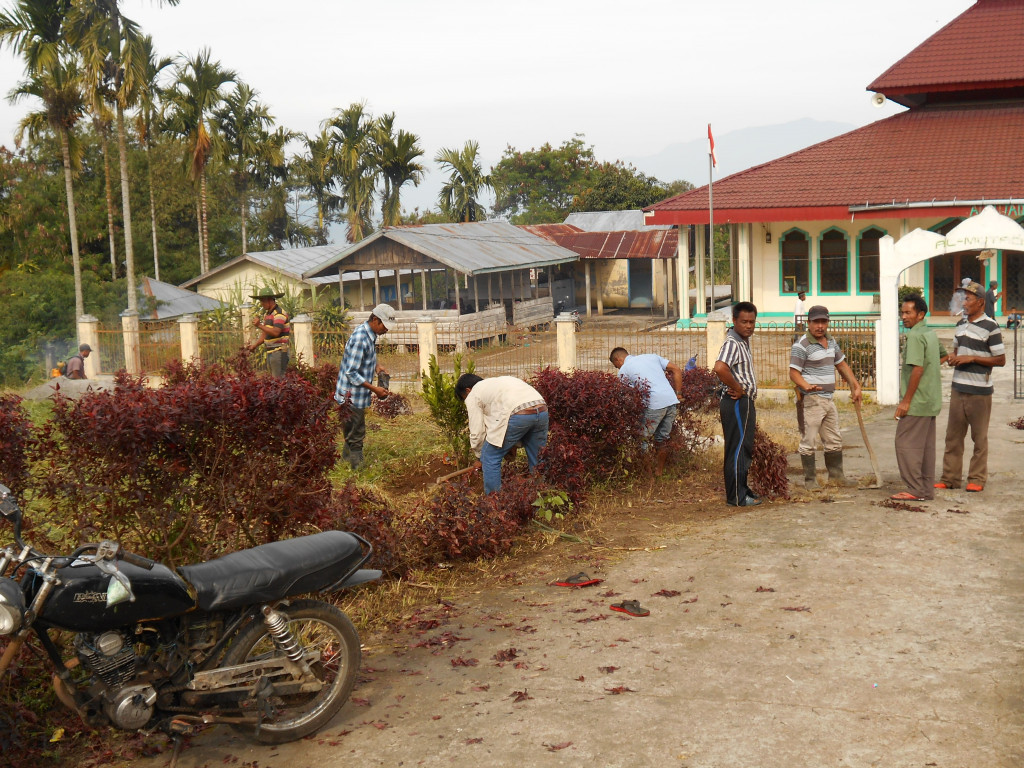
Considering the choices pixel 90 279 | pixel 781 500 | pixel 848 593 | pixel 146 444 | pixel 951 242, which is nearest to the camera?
pixel 146 444

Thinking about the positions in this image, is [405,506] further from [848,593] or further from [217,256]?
[217,256]

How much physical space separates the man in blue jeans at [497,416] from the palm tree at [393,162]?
39.1m

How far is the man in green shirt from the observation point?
8.08m

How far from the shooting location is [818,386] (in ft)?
28.2

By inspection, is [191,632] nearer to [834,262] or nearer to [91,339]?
[91,339]

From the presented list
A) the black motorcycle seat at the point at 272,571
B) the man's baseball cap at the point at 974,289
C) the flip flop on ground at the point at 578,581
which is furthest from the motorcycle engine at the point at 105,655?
the man's baseball cap at the point at 974,289

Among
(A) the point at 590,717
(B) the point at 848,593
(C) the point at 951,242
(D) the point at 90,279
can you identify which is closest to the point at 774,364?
(C) the point at 951,242

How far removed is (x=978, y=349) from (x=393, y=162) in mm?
39664

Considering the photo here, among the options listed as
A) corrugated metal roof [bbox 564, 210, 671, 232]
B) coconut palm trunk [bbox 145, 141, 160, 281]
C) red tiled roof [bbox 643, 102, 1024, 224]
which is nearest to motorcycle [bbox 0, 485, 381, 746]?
red tiled roof [bbox 643, 102, 1024, 224]

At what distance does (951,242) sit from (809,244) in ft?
41.8

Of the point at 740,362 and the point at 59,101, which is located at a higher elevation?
the point at 59,101

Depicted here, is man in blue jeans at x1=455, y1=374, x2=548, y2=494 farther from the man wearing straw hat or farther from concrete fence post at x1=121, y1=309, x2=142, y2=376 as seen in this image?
concrete fence post at x1=121, y1=309, x2=142, y2=376

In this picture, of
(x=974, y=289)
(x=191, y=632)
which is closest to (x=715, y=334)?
(x=974, y=289)

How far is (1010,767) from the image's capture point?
3887 mm
